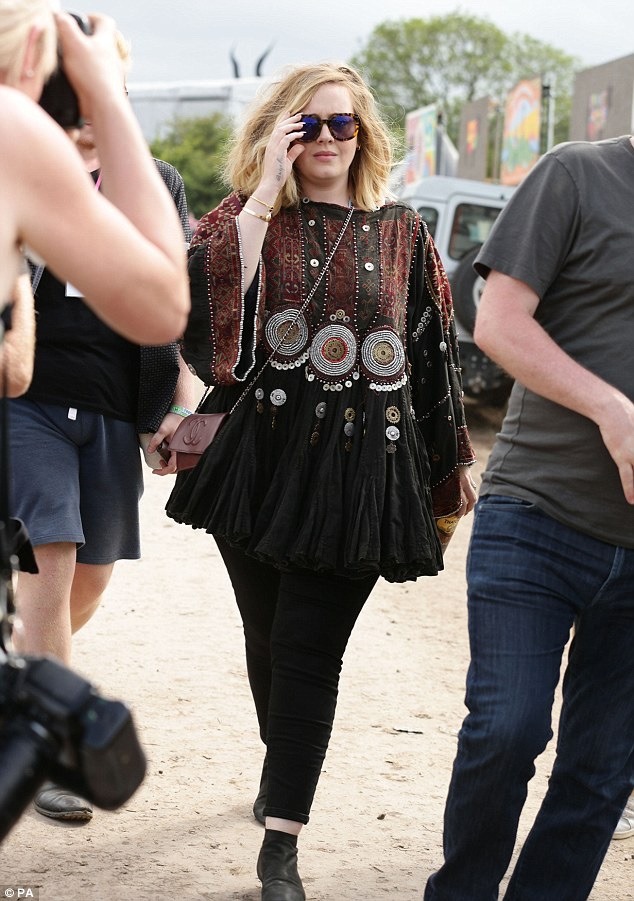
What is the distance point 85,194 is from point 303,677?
1.87 m

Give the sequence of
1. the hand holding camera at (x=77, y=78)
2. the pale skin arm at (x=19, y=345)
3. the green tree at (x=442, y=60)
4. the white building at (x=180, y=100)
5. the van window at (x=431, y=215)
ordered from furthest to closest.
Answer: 1. the green tree at (x=442, y=60)
2. the white building at (x=180, y=100)
3. the van window at (x=431, y=215)
4. the pale skin arm at (x=19, y=345)
5. the hand holding camera at (x=77, y=78)

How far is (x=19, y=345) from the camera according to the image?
2.26 metres

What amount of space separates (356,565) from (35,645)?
99 centimetres

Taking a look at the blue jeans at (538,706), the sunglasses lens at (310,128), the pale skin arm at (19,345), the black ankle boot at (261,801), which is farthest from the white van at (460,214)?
the pale skin arm at (19,345)

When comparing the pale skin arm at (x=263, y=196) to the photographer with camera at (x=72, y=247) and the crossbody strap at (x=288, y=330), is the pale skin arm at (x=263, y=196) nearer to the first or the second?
the crossbody strap at (x=288, y=330)

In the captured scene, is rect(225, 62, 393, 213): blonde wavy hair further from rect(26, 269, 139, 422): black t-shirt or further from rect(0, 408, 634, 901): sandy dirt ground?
rect(0, 408, 634, 901): sandy dirt ground

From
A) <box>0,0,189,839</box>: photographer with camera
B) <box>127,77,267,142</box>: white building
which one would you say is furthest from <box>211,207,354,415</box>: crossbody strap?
<box>127,77,267,142</box>: white building

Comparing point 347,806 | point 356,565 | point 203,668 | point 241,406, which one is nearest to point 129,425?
point 241,406

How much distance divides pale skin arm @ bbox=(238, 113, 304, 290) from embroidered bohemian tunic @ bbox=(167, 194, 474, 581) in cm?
3

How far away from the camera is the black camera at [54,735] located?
168 centimetres

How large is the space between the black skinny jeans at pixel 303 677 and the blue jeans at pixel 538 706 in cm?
58

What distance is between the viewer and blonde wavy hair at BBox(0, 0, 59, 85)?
1874 mm

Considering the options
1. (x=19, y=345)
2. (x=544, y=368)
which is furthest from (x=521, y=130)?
(x=19, y=345)

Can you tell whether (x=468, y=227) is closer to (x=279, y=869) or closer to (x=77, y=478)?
(x=77, y=478)
